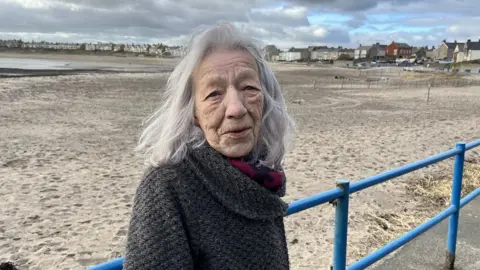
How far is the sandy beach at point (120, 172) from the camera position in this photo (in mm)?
4955

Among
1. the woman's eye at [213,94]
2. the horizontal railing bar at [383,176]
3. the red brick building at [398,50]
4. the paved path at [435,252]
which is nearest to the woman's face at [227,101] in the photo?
the woman's eye at [213,94]

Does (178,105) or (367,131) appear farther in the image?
(367,131)

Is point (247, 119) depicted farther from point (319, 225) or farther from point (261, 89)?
point (319, 225)

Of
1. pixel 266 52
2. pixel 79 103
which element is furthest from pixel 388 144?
pixel 79 103

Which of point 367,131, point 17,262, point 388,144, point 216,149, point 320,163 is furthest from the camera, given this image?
point 367,131

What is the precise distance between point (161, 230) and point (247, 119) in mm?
435

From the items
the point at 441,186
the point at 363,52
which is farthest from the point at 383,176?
the point at 363,52

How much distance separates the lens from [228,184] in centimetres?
126

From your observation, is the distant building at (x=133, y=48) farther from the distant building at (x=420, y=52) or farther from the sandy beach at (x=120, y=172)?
the sandy beach at (x=120, y=172)

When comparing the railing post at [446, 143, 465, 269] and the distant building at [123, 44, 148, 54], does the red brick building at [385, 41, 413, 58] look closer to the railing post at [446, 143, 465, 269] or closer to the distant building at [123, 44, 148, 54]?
the distant building at [123, 44, 148, 54]

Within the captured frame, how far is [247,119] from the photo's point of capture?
1.39 m

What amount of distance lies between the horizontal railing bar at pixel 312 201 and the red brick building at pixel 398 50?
539ft

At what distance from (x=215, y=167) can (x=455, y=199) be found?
2.82m

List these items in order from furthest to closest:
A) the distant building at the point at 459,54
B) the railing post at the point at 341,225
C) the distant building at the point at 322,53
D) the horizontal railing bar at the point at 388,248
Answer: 1. the distant building at the point at 322,53
2. the distant building at the point at 459,54
3. the horizontal railing bar at the point at 388,248
4. the railing post at the point at 341,225
